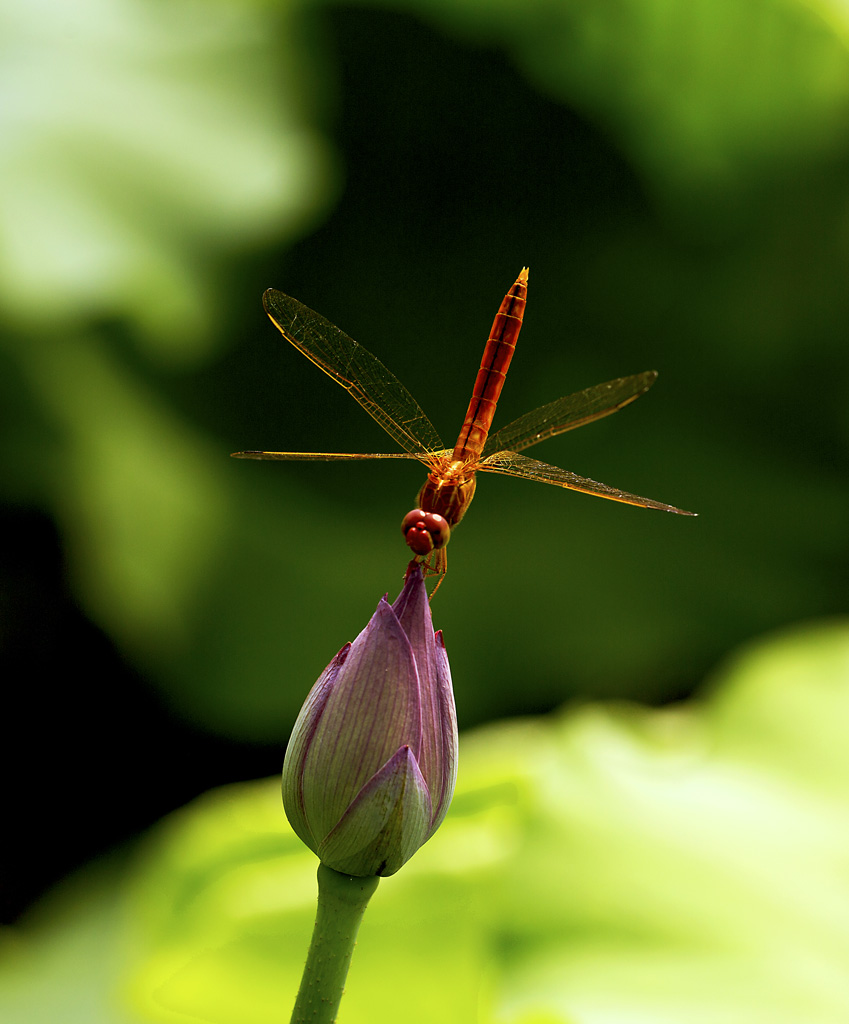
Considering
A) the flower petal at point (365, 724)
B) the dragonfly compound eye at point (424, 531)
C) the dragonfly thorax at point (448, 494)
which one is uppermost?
the dragonfly thorax at point (448, 494)

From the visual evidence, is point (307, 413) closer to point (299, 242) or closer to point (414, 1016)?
point (299, 242)

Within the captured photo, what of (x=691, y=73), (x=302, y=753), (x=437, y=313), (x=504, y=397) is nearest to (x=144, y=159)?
(x=437, y=313)

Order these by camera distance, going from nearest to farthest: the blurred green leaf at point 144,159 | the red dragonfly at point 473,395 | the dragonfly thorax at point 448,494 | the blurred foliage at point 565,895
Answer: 1. the dragonfly thorax at point 448,494
2. the red dragonfly at point 473,395
3. the blurred foliage at point 565,895
4. the blurred green leaf at point 144,159

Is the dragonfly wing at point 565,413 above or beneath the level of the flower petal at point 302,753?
above

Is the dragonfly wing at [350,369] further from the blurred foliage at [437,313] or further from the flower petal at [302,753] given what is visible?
the blurred foliage at [437,313]

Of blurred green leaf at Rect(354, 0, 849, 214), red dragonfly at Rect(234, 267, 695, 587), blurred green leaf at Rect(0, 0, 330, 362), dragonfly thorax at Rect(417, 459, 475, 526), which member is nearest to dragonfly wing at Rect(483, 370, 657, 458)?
red dragonfly at Rect(234, 267, 695, 587)

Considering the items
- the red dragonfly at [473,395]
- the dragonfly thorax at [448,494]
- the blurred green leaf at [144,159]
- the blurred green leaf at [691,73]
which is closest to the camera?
the dragonfly thorax at [448,494]

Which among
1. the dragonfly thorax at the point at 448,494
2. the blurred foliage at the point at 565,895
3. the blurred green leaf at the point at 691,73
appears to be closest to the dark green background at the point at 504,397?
the blurred green leaf at the point at 691,73

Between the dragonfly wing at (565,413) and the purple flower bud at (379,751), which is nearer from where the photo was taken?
the purple flower bud at (379,751)
